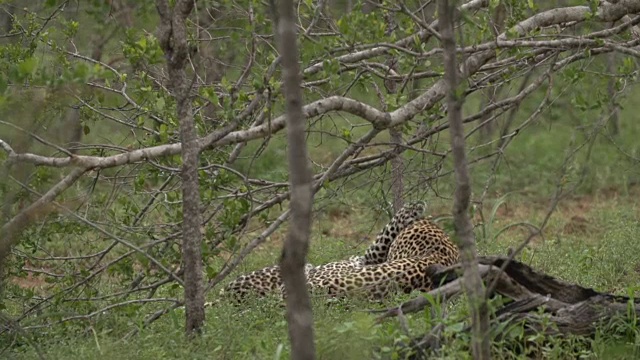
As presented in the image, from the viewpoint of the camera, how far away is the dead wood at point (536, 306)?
495 cm

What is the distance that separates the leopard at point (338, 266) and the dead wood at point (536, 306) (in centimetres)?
209

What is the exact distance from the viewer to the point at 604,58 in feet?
45.7

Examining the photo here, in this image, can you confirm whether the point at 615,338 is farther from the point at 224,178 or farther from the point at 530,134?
the point at 530,134

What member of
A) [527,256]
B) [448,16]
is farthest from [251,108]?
[527,256]

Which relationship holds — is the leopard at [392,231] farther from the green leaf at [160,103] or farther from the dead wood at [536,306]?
the green leaf at [160,103]

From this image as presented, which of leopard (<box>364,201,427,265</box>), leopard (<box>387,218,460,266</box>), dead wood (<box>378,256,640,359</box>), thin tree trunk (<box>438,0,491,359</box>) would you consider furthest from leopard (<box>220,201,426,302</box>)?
thin tree trunk (<box>438,0,491,359</box>)

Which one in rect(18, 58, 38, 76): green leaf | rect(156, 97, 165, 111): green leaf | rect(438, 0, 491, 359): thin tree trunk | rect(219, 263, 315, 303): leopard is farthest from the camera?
rect(219, 263, 315, 303): leopard

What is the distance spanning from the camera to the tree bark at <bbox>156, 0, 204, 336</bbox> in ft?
17.1

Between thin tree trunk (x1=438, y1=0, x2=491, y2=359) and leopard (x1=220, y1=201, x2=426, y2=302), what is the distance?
3.02m

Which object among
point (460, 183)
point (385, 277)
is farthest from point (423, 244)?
point (460, 183)

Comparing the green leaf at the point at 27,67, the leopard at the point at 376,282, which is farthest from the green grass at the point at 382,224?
the green leaf at the point at 27,67

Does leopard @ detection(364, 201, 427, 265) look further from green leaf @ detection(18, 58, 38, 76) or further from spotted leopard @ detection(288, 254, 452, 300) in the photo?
green leaf @ detection(18, 58, 38, 76)

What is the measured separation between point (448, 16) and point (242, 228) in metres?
2.19

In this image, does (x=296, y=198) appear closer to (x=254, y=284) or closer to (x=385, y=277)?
(x=385, y=277)
